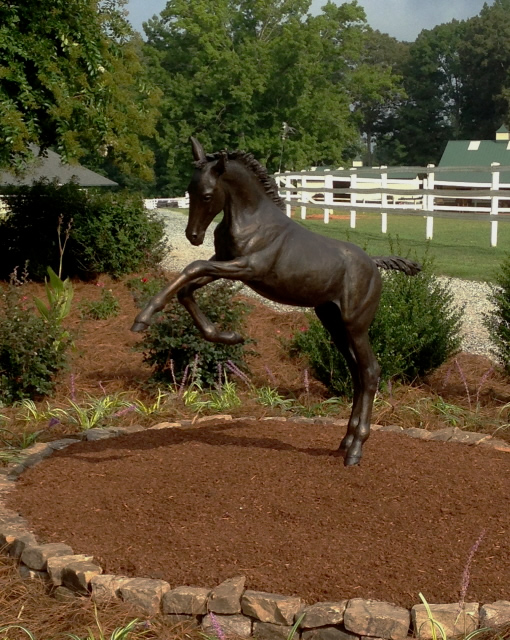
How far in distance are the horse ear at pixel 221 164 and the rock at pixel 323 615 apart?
2346 mm

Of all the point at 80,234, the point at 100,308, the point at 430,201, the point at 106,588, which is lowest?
the point at 106,588

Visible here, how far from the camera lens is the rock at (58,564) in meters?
4.18

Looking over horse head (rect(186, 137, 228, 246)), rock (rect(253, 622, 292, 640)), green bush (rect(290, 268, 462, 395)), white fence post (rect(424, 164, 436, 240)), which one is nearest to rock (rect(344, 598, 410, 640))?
rock (rect(253, 622, 292, 640))

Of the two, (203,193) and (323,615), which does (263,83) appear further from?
(323,615)

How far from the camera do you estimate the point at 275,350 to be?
9531 mm

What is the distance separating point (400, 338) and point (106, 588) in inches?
162

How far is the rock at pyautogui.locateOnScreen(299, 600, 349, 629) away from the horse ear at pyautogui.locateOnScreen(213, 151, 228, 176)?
7.70ft

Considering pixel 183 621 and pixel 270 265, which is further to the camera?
pixel 270 265

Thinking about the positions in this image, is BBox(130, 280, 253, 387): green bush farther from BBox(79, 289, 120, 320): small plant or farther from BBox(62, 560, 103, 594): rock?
BBox(62, 560, 103, 594): rock

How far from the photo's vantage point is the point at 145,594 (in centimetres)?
394

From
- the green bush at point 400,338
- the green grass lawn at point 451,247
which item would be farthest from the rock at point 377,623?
the green grass lawn at point 451,247

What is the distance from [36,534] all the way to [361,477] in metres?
1.94

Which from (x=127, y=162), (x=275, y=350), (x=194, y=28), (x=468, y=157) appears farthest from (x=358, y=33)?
(x=275, y=350)

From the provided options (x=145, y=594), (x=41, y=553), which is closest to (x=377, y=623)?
(x=145, y=594)
